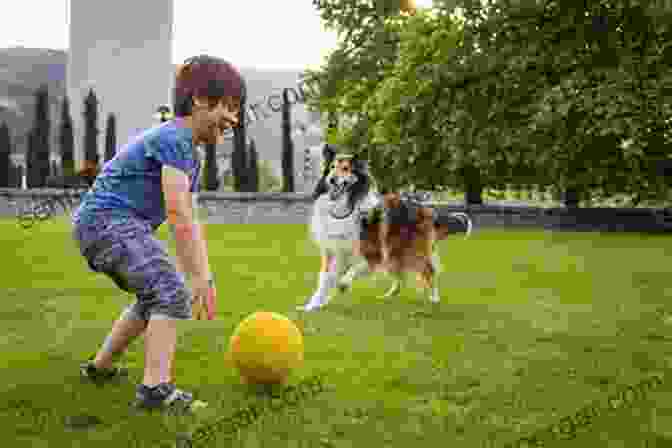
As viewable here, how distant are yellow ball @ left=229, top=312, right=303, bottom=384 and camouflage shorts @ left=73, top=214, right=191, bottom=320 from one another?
0.53 metres

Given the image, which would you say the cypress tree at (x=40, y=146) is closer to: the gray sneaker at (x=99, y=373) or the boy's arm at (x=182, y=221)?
the gray sneaker at (x=99, y=373)

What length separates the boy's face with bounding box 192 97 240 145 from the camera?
341cm

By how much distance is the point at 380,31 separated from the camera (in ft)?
86.0

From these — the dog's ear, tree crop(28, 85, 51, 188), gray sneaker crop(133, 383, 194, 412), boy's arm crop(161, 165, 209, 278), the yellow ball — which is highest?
tree crop(28, 85, 51, 188)

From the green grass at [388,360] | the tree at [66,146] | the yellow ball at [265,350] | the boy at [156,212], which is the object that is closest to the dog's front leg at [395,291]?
the green grass at [388,360]

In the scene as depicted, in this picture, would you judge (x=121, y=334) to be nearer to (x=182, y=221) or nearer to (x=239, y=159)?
(x=182, y=221)

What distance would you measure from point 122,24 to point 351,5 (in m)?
10.2

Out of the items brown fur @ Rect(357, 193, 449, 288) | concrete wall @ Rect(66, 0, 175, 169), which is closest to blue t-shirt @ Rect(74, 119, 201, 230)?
brown fur @ Rect(357, 193, 449, 288)

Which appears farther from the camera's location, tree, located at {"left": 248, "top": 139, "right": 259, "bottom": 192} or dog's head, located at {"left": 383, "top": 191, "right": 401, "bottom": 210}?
tree, located at {"left": 248, "top": 139, "right": 259, "bottom": 192}

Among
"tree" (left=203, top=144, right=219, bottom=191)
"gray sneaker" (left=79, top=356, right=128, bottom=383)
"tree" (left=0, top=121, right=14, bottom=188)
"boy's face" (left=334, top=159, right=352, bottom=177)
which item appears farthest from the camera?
"tree" (left=203, top=144, right=219, bottom=191)

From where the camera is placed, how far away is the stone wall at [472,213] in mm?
23641

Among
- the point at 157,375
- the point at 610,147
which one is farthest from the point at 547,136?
the point at 157,375

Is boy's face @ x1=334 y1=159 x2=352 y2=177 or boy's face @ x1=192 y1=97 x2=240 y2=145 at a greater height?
boy's face @ x1=192 y1=97 x2=240 y2=145

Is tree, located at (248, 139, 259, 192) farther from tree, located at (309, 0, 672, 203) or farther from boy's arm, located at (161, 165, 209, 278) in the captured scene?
boy's arm, located at (161, 165, 209, 278)
